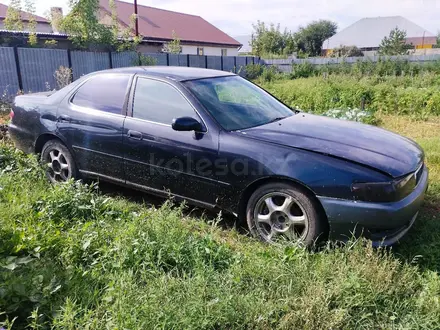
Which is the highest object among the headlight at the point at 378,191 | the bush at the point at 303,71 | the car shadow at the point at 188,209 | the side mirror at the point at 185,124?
the bush at the point at 303,71

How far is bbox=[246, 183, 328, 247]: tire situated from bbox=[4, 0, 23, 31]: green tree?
1697 cm

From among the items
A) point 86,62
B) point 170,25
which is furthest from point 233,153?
point 170,25

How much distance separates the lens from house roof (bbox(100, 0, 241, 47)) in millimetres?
35287

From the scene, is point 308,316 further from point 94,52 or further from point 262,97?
point 94,52

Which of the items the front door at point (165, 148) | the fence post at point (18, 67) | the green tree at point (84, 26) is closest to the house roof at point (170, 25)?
the green tree at point (84, 26)

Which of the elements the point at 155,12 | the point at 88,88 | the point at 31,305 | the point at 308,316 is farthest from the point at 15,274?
the point at 155,12

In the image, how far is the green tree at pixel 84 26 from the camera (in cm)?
1653

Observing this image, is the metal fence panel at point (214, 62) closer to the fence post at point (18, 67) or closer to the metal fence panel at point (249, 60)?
the metal fence panel at point (249, 60)

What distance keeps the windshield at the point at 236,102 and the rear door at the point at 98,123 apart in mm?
914

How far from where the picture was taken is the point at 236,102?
13.6 feet

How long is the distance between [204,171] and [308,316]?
172 centimetres

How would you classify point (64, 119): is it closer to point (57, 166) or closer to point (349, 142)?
point (57, 166)

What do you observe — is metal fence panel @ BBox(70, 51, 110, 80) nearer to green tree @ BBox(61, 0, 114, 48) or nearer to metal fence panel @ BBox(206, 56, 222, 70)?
green tree @ BBox(61, 0, 114, 48)

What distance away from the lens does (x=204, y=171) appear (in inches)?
143
